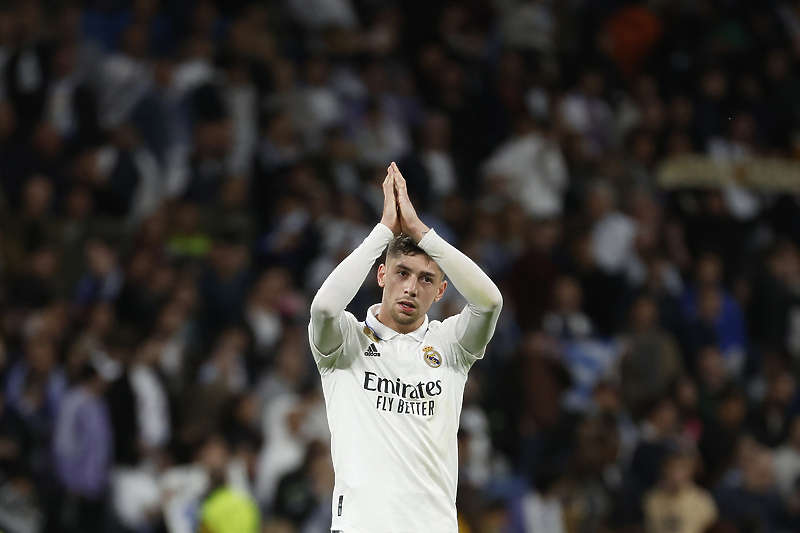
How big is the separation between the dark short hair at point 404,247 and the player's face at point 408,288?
2 centimetres

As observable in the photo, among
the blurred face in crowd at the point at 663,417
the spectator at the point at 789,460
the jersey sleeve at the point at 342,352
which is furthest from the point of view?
the spectator at the point at 789,460

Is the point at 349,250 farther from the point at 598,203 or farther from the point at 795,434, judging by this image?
the point at 795,434

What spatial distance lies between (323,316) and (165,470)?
545 centimetres

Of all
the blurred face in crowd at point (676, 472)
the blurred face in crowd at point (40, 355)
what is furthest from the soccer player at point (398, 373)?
the blurred face in crowd at point (676, 472)

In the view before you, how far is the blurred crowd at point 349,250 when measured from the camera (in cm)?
1079

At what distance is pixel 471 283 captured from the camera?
587 centimetres

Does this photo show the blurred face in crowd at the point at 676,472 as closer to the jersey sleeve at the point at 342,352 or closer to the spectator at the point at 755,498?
the spectator at the point at 755,498

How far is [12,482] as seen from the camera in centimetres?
991

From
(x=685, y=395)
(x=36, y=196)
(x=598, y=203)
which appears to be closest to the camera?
(x=36, y=196)

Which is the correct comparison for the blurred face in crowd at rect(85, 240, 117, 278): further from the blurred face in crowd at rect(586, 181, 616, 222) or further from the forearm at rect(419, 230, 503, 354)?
the forearm at rect(419, 230, 503, 354)

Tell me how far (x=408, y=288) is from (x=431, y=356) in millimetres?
396

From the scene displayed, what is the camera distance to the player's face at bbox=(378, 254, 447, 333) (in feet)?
19.6

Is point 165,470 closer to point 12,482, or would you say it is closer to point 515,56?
point 12,482

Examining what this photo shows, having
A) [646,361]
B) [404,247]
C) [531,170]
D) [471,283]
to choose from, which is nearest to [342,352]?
[404,247]
